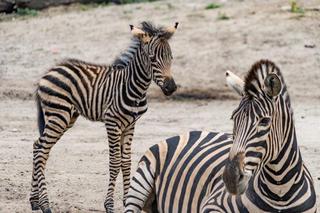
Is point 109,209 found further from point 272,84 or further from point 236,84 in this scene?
point 272,84

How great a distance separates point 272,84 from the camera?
218 inches

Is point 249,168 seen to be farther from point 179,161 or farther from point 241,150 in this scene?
point 179,161

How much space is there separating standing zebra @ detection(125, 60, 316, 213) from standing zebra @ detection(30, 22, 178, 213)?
2.53 metres

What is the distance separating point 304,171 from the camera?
237 inches

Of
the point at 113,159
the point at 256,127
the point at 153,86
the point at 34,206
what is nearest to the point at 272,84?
the point at 256,127

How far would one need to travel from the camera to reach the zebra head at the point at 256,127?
5.43 metres

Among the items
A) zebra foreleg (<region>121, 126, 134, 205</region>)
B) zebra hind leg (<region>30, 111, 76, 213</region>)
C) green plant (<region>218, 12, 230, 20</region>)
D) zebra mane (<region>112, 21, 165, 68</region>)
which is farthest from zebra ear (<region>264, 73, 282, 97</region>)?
green plant (<region>218, 12, 230, 20</region>)

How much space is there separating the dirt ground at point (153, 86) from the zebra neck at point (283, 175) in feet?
12.2

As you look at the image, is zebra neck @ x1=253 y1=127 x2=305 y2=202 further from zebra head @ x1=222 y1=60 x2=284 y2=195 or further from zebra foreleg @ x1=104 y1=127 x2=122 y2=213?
zebra foreleg @ x1=104 y1=127 x2=122 y2=213

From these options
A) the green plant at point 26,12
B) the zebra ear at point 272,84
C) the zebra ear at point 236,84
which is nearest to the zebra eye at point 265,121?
the zebra ear at point 272,84

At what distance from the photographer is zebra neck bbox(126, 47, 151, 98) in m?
9.55

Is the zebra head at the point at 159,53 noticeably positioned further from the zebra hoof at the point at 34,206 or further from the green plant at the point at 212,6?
the green plant at the point at 212,6

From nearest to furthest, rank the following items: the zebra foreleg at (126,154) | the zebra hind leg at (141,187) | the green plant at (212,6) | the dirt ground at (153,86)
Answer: the zebra hind leg at (141,187), the zebra foreleg at (126,154), the dirt ground at (153,86), the green plant at (212,6)

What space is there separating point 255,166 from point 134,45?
4462 millimetres
